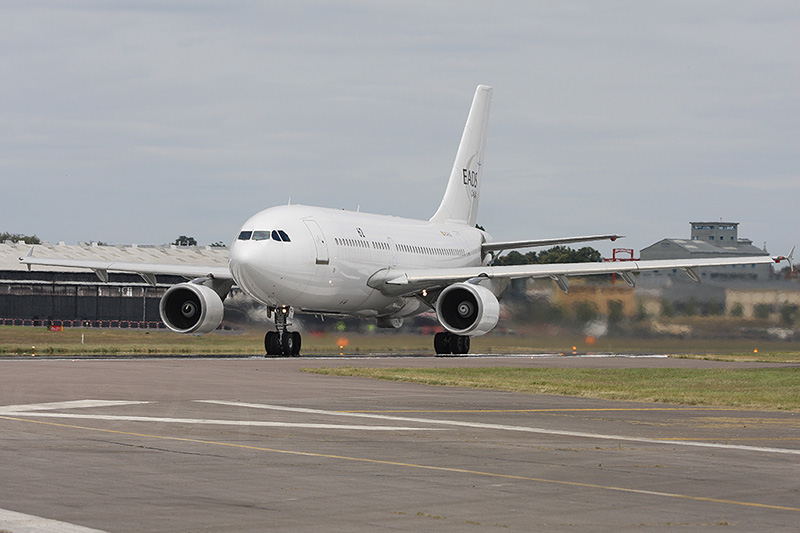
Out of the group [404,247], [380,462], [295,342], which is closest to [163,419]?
[380,462]

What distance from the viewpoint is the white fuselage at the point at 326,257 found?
35844mm

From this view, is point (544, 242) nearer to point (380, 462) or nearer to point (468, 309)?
point (468, 309)

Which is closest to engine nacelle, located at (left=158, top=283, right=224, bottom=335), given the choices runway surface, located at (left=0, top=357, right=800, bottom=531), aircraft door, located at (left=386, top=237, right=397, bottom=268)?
aircraft door, located at (left=386, top=237, right=397, bottom=268)

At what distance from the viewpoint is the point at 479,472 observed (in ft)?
36.4

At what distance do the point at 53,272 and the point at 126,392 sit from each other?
71.0 m

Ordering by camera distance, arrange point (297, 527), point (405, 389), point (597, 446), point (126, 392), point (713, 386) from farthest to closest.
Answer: point (713, 386) < point (405, 389) < point (126, 392) < point (597, 446) < point (297, 527)

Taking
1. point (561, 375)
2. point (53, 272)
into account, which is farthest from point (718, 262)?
point (53, 272)

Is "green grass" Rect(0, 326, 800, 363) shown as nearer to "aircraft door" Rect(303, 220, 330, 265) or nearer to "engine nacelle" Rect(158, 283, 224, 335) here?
"engine nacelle" Rect(158, 283, 224, 335)

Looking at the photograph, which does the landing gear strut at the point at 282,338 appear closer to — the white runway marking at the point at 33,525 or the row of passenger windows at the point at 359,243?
the row of passenger windows at the point at 359,243

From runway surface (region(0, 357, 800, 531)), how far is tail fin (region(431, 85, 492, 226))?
104ft

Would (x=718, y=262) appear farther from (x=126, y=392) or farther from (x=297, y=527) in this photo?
(x=297, y=527)

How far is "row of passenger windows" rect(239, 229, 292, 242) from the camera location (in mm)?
36031

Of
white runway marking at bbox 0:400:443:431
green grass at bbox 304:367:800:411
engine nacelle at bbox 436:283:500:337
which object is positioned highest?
engine nacelle at bbox 436:283:500:337

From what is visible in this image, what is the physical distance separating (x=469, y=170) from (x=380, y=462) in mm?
42559
